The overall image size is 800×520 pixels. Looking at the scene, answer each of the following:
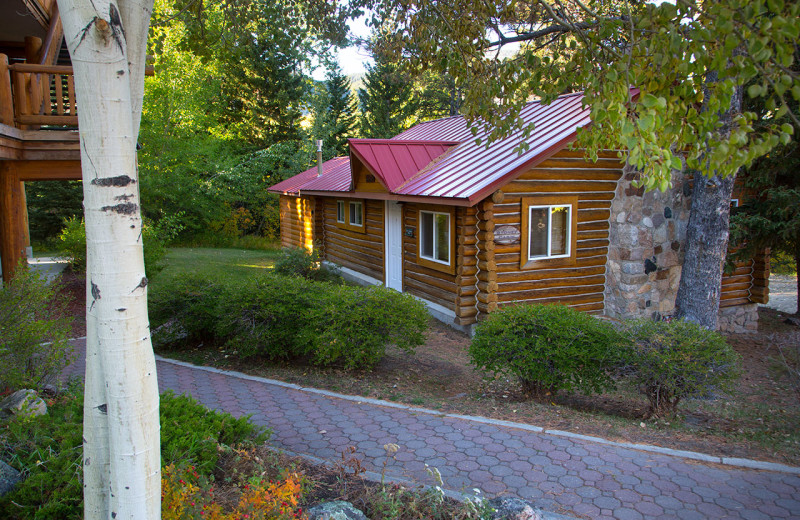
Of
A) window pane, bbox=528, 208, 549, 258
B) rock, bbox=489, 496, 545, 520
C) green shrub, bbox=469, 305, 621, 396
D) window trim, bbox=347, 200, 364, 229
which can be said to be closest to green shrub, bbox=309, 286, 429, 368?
green shrub, bbox=469, 305, 621, 396

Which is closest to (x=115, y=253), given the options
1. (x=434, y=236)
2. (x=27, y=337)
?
(x=27, y=337)

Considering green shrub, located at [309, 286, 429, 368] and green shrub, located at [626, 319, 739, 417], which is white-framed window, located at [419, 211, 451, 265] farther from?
green shrub, located at [626, 319, 739, 417]

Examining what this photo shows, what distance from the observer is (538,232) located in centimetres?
1114

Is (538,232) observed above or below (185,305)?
above

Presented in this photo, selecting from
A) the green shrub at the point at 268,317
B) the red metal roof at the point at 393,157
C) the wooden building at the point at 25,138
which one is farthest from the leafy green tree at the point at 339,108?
the green shrub at the point at 268,317

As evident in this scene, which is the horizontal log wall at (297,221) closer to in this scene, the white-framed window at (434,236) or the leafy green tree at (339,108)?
the white-framed window at (434,236)

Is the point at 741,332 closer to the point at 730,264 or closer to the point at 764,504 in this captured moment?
the point at 730,264

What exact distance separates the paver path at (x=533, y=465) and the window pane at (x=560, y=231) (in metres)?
6.16

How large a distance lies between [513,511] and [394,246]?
35.0 feet

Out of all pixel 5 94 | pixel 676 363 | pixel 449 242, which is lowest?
pixel 676 363

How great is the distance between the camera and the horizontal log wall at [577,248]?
10641 millimetres

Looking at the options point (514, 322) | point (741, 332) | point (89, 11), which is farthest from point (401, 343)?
point (741, 332)

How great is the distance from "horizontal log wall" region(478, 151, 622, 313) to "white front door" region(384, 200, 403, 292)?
129 inches

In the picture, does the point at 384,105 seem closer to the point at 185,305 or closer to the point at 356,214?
the point at 356,214
